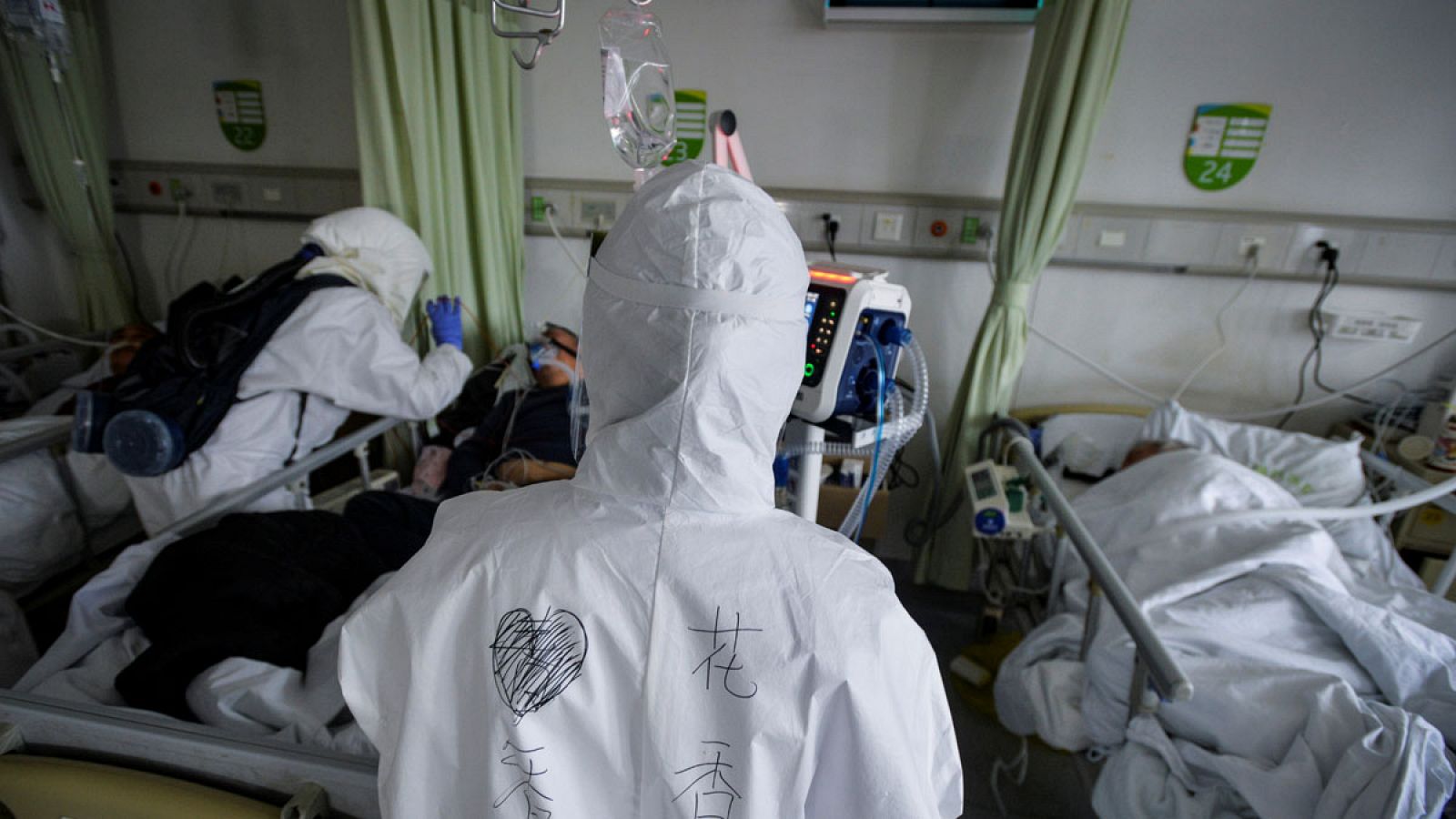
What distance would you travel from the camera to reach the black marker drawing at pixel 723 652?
0.62 meters

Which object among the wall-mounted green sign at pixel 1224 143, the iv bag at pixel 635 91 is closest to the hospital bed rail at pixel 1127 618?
the iv bag at pixel 635 91

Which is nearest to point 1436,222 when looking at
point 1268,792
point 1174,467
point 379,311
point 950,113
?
point 1174,467

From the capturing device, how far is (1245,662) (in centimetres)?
120

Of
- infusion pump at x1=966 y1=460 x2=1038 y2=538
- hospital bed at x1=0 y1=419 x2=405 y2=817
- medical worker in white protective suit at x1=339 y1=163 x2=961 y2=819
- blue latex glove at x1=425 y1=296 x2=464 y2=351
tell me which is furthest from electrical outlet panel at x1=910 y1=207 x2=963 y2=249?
hospital bed at x1=0 y1=419 x2=405 y2=817

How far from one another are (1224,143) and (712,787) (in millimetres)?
2477

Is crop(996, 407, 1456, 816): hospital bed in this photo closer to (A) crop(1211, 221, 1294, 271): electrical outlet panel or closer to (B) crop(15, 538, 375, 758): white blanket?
(A) crop(1211, 221, 1294, 271): electrical outlet panel

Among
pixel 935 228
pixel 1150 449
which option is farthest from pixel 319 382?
pixel 1150 449

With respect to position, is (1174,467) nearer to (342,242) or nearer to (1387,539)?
(1387,539)

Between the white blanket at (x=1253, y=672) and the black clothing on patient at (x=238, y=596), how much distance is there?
1.55 m

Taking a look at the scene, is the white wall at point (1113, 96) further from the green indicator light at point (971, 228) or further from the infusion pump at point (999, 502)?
the infusion pump at point (999, 502)

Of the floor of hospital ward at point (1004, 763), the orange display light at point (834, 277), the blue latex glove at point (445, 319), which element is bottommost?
the floor of hospital ward at point (1004, 763)

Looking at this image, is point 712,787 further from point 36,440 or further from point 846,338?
point 36,440

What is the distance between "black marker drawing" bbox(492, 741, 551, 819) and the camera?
629 mm

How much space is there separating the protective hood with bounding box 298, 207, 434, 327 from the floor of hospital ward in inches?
78.0
